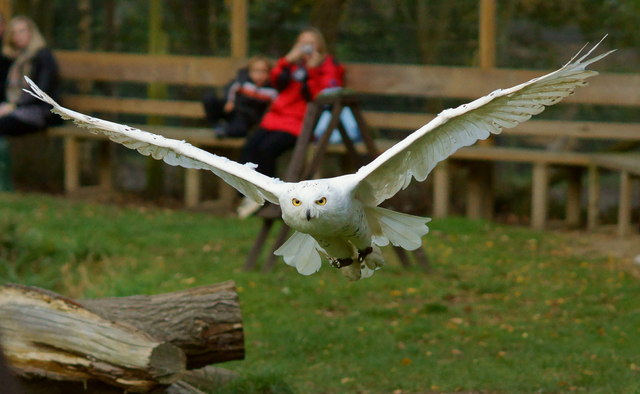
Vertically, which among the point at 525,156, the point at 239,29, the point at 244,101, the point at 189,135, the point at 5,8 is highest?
the point at 5,8

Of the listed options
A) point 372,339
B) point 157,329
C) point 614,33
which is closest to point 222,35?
point 614,33

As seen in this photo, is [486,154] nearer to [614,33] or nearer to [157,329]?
[614,33]

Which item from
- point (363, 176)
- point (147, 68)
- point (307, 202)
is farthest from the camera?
point (147, 68)

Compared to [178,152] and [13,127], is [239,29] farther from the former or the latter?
[178,152]

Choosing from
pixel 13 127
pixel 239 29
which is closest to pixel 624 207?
pixel 239 29

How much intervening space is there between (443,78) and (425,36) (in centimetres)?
80

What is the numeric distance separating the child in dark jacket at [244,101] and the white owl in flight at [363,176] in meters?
4.54

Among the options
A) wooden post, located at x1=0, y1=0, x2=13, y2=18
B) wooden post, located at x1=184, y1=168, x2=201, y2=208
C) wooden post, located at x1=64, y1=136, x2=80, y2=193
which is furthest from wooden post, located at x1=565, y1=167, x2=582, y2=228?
wooden post, located at x1=0, y1=0, x2=13, y2=18

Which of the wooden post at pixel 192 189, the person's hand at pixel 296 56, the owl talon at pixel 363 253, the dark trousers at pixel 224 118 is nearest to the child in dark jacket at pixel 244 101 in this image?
the dark trousers at pixel 224 118

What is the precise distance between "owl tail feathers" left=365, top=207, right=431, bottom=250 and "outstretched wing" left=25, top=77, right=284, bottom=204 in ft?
1.72

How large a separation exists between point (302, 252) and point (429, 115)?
4971 millimetres

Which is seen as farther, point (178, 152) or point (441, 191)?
point (441, 191)

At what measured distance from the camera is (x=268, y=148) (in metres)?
9.02

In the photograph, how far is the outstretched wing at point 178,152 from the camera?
4.55 meters
